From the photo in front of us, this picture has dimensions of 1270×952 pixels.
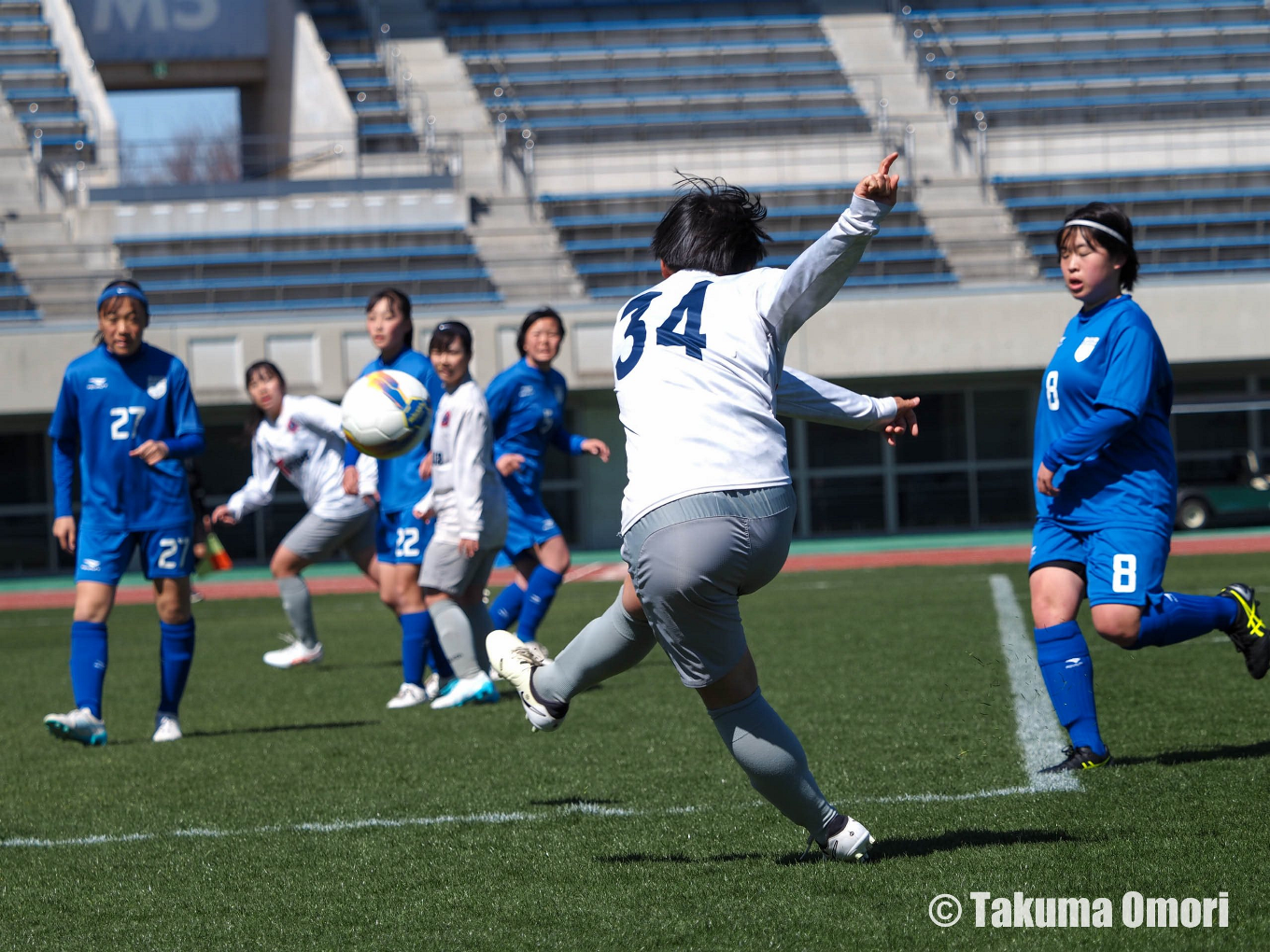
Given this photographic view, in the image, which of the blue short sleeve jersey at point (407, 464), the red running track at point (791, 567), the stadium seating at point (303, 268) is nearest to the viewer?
the blue short sleeve jersey at point (407, 464)

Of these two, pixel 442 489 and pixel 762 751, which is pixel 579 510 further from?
pixel 762 751

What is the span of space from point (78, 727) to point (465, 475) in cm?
205

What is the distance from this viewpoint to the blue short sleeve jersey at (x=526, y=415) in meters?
8.27

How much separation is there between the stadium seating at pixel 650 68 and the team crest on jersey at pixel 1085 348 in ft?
74.8

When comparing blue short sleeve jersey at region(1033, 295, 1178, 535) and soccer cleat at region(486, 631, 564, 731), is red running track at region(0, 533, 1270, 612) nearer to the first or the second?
blue short sleeve jersey at region(1033, 295, 1178, 535)

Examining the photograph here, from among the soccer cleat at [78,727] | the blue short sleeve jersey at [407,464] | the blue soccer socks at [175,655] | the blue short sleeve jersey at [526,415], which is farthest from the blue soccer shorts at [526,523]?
the soccer cleat at [78,727]

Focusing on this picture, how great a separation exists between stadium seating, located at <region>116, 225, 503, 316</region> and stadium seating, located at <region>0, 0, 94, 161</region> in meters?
3.02

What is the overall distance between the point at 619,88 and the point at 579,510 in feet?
30.0

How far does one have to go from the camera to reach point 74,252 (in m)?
24.6


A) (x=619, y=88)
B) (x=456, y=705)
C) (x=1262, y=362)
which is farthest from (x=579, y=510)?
(x=456, y=705)

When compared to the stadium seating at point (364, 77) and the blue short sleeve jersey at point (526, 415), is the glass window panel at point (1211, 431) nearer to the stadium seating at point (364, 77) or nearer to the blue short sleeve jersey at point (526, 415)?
the stadium seating at point (364, 77)

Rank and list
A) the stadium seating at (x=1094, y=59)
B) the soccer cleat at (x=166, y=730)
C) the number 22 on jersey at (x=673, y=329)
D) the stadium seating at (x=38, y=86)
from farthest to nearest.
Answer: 1. the stadium seating at (x=1094, y=59)
2. the stadium seating at (x=38, y=86)
3. the soccer cleat at (x=166, y=730)
4. the number 22 on jersey at (x=673, y=329)

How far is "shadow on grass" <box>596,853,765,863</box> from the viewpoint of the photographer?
3.82 m

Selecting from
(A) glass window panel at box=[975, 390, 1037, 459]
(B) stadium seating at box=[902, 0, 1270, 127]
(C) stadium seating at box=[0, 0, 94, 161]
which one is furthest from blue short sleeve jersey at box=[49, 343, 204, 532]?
(B) stadium seating at box=[902, 0, 1270, 127]
